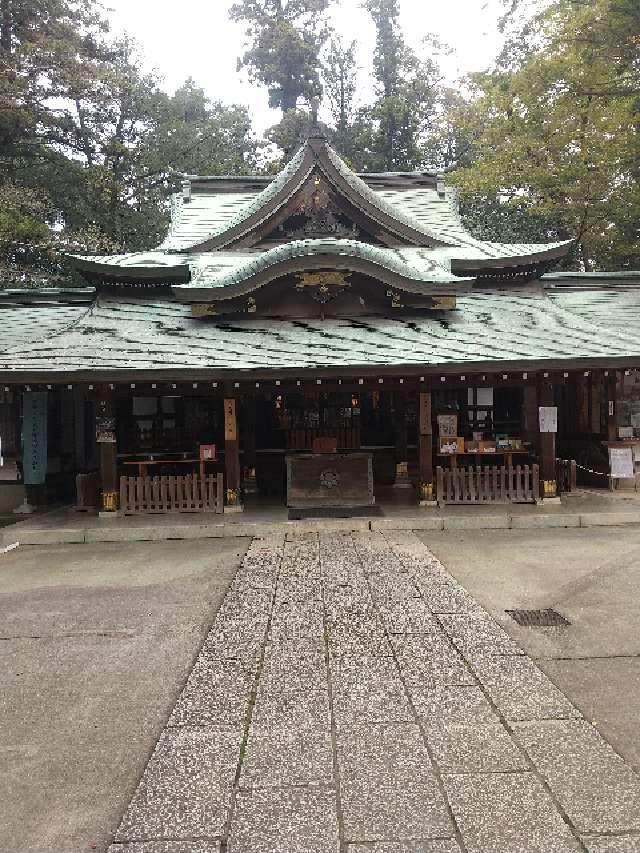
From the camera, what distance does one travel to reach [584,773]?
11.0 feet

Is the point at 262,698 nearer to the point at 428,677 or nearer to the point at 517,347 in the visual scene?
the point at 428,677

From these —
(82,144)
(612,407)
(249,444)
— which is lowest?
(249,444)

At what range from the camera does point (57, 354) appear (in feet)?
34.5

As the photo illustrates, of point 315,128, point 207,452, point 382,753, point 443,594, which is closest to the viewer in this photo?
point 382,753

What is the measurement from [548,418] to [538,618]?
6005 millimetres

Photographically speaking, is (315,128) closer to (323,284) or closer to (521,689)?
(323,284)

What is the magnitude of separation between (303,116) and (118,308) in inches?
1149

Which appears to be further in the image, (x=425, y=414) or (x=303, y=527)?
(x=425, y=414)

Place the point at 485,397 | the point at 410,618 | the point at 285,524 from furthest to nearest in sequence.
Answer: the point at 485,397
the point at 285,524
the point at 410,618

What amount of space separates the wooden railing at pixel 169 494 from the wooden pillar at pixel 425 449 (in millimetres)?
4108

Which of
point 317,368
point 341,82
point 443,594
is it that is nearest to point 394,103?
point 341,82

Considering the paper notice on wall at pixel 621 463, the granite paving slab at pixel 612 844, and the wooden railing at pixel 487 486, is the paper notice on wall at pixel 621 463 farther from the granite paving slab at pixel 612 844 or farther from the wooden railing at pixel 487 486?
the granite paving slab at pixel 612 844

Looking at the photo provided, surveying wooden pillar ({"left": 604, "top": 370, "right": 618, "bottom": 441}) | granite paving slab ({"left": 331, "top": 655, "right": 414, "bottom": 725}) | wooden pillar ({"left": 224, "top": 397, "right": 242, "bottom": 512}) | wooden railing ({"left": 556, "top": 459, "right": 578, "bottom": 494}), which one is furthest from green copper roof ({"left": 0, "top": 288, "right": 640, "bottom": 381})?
granite paving slab ({"left": 331, "top": 655, "right": 414, "bottom": 725})

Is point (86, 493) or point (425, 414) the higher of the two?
point (425, 414)
